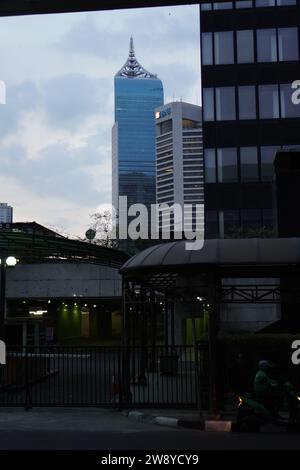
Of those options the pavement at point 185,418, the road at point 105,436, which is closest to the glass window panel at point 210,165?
the pavement at point 185,418

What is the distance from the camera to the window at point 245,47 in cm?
4806

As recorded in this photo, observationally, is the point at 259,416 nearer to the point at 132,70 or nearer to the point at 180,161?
the point at 180,161

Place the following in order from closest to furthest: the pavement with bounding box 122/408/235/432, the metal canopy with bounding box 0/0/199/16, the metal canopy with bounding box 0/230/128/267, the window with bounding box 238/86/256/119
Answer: the metal canopy with bounding box 0/0/199/16 → the pavement with bounding box 122/408/235/432 → the metal canopy with bounding box 0/230/128/267 → the window with bounding box 238/86/256/119

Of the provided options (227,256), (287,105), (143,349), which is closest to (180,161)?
(287,105)

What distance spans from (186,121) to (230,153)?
32965 millimetres

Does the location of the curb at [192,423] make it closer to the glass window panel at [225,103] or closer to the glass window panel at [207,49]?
the glass window panel at [225,103]

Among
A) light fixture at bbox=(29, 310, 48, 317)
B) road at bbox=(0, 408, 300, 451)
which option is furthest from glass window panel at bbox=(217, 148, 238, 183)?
road at bbox=(0, 408, 300, 451)

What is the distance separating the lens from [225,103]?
1898 inches

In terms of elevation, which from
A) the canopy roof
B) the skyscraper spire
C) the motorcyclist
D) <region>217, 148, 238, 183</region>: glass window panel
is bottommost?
the motorcyclist

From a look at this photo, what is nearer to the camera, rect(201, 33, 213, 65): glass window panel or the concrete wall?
the concrete wall

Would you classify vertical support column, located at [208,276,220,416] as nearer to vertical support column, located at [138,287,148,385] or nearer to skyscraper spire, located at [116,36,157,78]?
vertical support column, located at [138,287,148,385]

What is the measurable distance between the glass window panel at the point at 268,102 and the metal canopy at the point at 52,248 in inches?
907

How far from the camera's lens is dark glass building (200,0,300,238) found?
47.4 metres

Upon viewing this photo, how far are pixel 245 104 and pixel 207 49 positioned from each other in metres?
5.30
